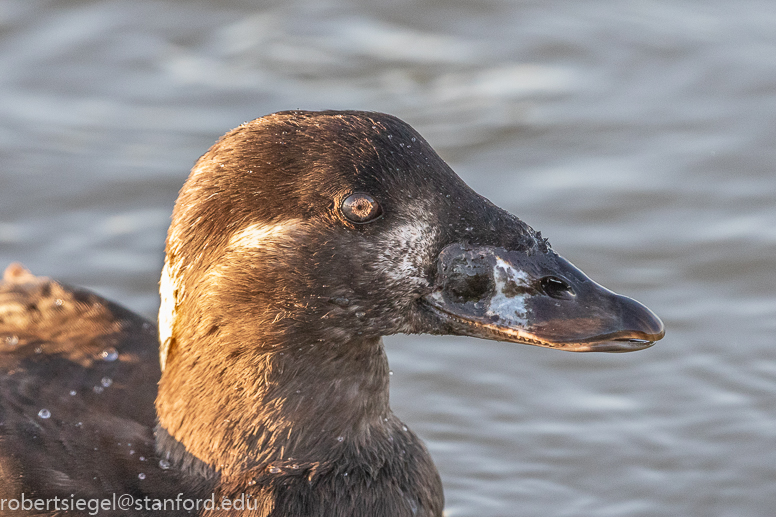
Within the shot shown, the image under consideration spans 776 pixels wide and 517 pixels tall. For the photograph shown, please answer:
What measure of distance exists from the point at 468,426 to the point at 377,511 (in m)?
1.64

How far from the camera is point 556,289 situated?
14.9ft

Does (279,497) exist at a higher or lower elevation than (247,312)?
lower

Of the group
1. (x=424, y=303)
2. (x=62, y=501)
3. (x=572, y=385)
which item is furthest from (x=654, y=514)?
(x=62, y=501)

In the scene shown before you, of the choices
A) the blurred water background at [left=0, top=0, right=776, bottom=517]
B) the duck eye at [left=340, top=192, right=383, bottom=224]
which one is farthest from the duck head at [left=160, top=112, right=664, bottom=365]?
the blurred water background at [left=0, top=0, right=776, bottom=517]

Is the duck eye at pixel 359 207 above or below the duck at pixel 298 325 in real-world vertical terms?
above

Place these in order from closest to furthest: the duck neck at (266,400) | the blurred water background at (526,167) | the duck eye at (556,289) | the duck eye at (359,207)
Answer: the duck eye at (359,207) < the duck eye at (556,289) < the duck neck at (266,400) < the blurred water background at (526,167)

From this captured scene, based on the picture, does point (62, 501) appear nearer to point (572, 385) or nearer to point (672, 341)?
point (572, 385)

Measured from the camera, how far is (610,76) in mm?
9141

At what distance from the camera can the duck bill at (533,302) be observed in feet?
14.7

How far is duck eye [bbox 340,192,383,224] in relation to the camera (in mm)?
4418

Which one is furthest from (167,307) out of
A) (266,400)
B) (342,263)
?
(342,263)

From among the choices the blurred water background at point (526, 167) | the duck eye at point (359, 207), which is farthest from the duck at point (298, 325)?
the blurred water background at point (526, 167)

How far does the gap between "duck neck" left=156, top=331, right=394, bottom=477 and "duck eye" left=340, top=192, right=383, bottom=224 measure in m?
0.55

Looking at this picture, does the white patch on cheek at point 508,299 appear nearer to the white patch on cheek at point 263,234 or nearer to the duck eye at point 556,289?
the duck eye at point 556,289
